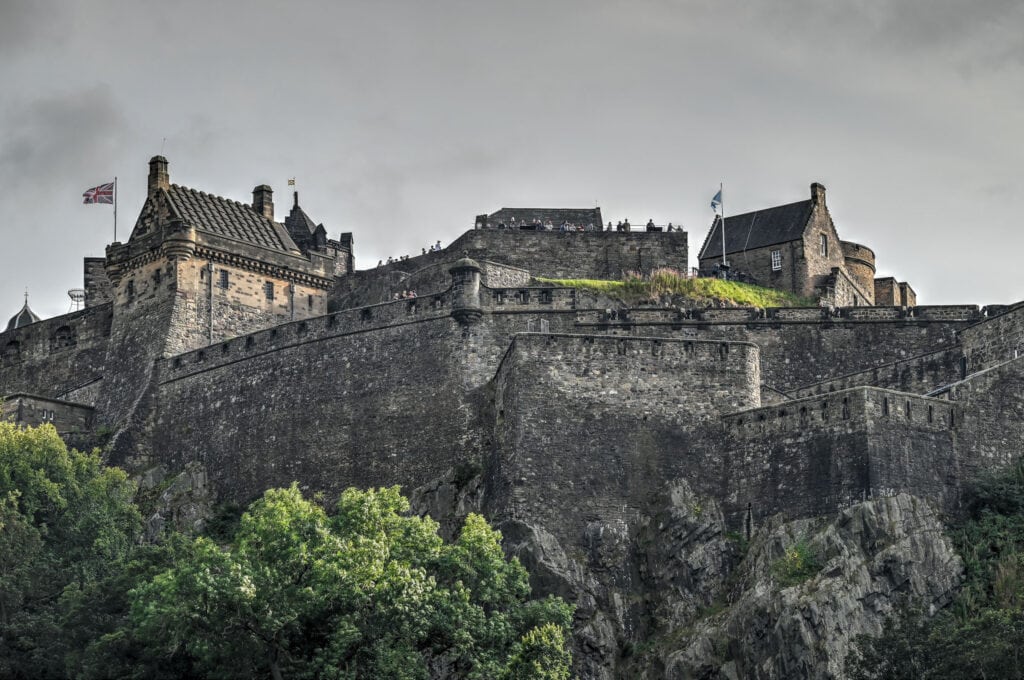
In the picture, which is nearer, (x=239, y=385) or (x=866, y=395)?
(x=866, y=395)

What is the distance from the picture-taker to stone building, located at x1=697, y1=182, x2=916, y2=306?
260ft

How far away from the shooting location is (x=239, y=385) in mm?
72375

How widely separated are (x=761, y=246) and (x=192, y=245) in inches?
874

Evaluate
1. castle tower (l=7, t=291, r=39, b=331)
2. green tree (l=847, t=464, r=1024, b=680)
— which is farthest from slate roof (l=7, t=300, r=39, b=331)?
green tree (l=847, t=464, r=1024, b=680)

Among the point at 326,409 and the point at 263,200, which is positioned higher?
the point at 263,200

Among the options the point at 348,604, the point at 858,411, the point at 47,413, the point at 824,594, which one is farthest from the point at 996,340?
the point at 47,413

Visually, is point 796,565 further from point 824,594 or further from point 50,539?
point 50,539

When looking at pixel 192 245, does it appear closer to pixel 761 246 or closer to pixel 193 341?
pixel 193 341

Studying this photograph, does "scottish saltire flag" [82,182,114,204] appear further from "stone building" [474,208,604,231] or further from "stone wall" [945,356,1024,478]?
"stone wall" [945,356,1024,478]

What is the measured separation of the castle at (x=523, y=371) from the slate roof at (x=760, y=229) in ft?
0.41

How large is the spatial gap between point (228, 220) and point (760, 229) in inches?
830

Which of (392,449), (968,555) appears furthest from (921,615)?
(392,449)

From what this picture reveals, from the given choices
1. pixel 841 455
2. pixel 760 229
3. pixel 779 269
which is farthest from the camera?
→ pixel 760 229

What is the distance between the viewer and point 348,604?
52.8m
